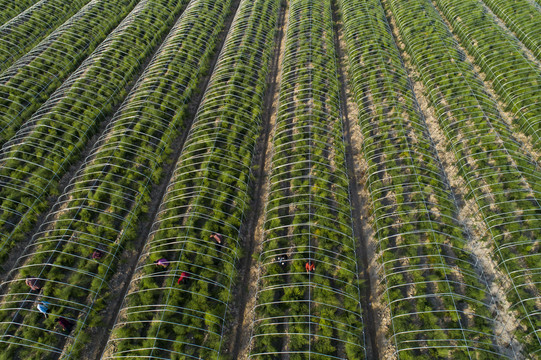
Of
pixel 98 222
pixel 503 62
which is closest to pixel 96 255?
pixel 98 222

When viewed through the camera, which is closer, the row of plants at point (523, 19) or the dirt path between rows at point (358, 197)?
the dirt path between rows at point (358, 197)

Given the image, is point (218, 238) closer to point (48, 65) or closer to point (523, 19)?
point (48, 65)

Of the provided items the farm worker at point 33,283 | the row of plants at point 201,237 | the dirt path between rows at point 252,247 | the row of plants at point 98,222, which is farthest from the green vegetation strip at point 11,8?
the farm worker at point 33,283

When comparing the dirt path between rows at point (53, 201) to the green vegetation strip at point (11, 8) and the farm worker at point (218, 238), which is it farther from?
the green vegetation strip at point (11, 8)

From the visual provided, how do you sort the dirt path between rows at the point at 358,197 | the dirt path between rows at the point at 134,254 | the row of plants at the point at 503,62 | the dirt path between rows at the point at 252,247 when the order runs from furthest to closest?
1. the row of plants at the point at 503,62
2. the dirt path between rows at the point at 358,197
3. the dirt path between rows at the point at 252,247
4. the dirt path between rows at the point at 134,254

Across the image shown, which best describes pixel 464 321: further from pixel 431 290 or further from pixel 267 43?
pixel 267 43

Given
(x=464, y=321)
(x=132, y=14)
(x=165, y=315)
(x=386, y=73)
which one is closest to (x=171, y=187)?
(x=165, y=315)
